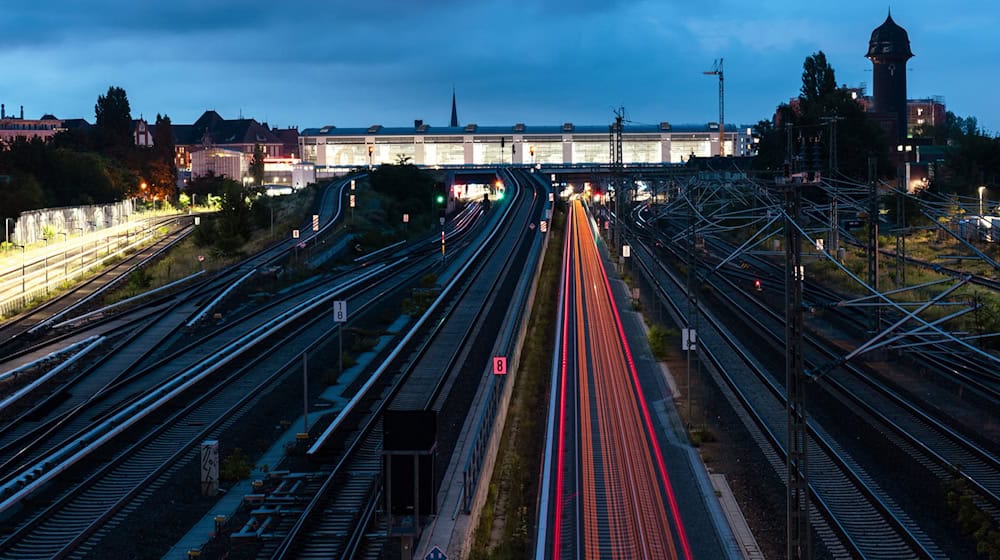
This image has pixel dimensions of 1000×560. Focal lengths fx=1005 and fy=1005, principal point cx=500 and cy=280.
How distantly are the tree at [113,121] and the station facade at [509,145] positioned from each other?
1685 inches

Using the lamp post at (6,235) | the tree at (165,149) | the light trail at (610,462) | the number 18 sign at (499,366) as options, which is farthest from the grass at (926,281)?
the tree at (165,149)

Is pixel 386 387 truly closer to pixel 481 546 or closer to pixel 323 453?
pixel 323 453

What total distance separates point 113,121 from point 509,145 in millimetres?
63777

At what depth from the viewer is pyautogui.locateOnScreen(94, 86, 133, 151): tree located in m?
108

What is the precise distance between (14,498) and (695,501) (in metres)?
12.4

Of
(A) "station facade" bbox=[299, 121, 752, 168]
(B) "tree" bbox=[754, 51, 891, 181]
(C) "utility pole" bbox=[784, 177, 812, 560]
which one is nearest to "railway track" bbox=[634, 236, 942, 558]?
(C) "utility pole" bbox=[784, 177, 812, 560]

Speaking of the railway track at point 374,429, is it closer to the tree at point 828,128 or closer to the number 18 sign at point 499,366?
the number 18 sign at point 499,366

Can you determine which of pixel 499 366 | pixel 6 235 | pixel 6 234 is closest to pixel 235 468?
pixel 499 366

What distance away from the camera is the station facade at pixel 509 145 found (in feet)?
516

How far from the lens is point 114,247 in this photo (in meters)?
64.2

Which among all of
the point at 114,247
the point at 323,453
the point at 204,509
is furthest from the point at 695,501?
the point at 114,247

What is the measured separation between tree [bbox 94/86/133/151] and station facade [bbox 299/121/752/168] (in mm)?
42788

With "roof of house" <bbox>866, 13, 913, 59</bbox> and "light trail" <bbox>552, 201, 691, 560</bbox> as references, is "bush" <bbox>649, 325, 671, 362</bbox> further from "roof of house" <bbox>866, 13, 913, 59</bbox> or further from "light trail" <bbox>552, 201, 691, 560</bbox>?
"roof of house" <bbox>866, 13, 913, 59</bbox>

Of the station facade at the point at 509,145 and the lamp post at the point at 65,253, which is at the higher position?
the station facade at the point at 509,145
